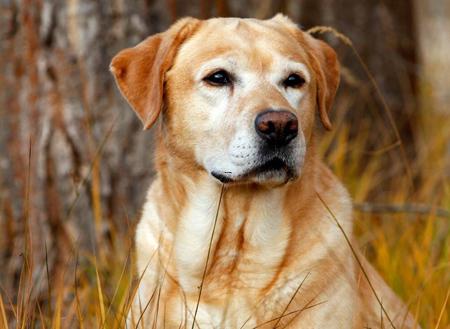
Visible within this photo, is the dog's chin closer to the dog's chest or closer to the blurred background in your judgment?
the dog's chest

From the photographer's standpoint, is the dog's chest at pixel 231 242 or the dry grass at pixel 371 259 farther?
the dog's chest at pixel 231 242

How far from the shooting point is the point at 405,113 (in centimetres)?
636

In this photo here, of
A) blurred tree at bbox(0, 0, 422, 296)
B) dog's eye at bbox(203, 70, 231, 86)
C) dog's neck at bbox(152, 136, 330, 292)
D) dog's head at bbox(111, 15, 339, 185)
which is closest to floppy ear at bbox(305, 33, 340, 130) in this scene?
dog's head at bbox(111, 15, 339, 185)

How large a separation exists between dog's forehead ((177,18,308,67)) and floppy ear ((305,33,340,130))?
8 cm

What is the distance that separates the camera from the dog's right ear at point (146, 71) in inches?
149

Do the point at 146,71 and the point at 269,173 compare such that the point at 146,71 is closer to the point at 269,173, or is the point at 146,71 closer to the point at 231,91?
the point at 231,91

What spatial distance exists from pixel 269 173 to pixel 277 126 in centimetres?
Answer: 23

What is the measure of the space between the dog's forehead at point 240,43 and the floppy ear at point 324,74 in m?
0.08

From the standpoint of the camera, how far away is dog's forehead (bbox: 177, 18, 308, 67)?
12.5 feet

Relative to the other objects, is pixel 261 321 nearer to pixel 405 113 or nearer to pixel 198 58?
pixel 198 58

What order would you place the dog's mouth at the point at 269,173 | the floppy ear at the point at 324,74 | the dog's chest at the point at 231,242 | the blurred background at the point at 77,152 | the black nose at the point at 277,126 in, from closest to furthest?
the black nose at the point at 277,126 < the dog's mouth at the point at 269,173 < the dog's chest at the point at 231,242 < the floppy ear at the point at 324,74 < the blurred background at the point at 77,152

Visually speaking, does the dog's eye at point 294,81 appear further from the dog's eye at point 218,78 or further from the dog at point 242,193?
the dog's eye at point 218,78

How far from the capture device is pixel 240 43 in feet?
Result: 12.5

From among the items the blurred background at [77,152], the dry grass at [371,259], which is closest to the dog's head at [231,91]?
the dry grass at [371,259]
